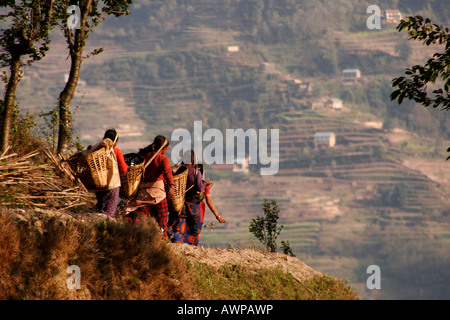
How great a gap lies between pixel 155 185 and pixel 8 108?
4043 millimetres

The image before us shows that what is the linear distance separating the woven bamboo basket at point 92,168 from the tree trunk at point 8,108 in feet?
10.2

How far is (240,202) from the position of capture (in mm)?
199375

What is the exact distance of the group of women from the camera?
31.1 ft

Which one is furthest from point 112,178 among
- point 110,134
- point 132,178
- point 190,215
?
point 190,215

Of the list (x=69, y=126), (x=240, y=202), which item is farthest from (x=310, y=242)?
(x=69, y=126)

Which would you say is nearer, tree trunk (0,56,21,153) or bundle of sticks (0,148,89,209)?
bundle of sticks (0,148,89,209)

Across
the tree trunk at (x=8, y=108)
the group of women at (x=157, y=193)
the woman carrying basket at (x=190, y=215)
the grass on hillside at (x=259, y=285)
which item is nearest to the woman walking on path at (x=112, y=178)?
the group of women at (x=157, y=193)

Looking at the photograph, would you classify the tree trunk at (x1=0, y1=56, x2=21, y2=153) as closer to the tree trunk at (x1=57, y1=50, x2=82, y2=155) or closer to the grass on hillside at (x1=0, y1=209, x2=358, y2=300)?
the tree trunk at (x1=57, y1=50, x2=82, y2=155)

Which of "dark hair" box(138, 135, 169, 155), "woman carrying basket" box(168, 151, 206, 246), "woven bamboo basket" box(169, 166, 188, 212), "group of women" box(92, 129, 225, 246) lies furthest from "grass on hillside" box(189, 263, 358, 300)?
"dark hair" box(138, 135, 169, 155)

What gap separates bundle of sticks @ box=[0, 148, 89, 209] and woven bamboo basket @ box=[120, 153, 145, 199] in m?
0.76

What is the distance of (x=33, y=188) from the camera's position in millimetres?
10039

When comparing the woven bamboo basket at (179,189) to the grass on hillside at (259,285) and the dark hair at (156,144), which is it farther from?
the grass on hillside at (259,285)
